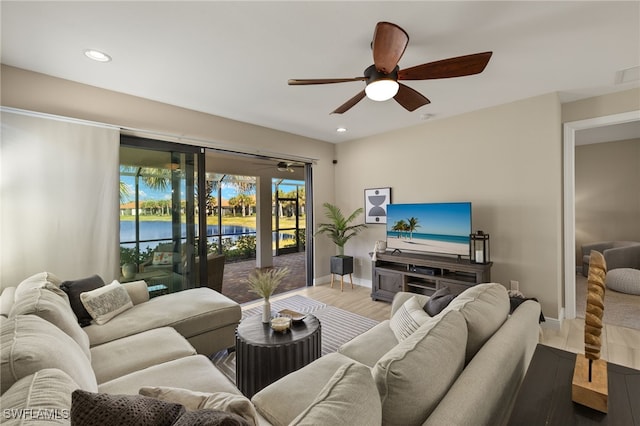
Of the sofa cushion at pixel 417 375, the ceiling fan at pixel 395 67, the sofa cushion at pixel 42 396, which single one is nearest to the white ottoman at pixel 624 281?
the ceiling fan at pixel 395 67

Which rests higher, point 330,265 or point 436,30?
point 436,30

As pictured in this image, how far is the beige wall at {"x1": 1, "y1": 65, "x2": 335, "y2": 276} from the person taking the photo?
2562 millimetres

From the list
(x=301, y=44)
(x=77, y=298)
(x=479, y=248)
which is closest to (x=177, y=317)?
(x=77, y=298)

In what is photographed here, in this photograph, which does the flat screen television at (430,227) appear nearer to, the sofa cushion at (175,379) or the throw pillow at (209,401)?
the sofa cushion at (175,379)

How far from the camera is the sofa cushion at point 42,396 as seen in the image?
0.80 m

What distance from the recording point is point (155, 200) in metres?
3.46

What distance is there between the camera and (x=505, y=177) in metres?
3.51

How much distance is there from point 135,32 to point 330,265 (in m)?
4.12

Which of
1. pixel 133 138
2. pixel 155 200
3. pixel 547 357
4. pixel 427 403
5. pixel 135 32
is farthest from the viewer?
pixel 155 200

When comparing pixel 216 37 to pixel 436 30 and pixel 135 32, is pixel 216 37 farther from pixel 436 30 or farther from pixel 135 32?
pixel 436 30

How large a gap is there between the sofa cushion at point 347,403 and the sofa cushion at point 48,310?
1652 millimetres

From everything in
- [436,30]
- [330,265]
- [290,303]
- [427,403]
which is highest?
[436,30]

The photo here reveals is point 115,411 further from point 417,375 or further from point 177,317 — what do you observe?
point 177,317

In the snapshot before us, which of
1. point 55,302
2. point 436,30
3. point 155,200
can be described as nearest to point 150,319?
point 55,302
